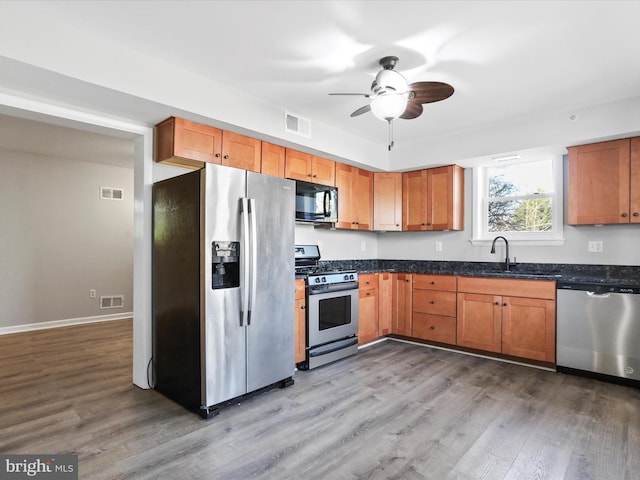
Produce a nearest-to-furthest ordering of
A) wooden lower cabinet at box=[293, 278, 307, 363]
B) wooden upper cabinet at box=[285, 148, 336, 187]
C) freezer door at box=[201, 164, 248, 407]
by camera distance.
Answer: freezer door at box=[201, 164, 248, 407] < wooden lower cabinet at box=[293, 278, 307, 363] < wooden upper cabinet at box=[285, 148, 336, 187]

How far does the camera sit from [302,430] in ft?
7.64

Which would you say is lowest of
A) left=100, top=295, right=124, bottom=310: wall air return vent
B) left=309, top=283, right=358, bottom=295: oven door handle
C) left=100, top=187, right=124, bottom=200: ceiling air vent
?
left=100, top=295, right=124, bottom=310: wall air return vent

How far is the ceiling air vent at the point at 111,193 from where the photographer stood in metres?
5.85

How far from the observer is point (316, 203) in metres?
3.93

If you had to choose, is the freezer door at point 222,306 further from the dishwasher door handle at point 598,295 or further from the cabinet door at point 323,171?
the dishwasher door handle at point 598,295

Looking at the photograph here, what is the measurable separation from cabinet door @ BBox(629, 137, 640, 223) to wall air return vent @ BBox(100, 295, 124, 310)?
22.2 ft

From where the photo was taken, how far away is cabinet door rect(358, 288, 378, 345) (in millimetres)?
4172

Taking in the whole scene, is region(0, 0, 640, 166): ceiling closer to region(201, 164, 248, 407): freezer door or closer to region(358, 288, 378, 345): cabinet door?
region(201, 164, 248, 407): freezer door

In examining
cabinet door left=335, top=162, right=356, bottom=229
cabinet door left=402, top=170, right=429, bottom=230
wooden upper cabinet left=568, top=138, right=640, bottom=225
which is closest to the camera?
wooden upper cabinet left=568, top=138, right=640, bottom=225

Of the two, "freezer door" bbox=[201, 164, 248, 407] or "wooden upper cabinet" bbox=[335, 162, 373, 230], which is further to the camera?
"wooden upper cabinet" bbox=[335, 162, 373, 230]

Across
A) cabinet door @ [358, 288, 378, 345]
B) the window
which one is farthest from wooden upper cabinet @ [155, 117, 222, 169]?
the window

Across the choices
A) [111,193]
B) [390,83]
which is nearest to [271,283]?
[390,83]

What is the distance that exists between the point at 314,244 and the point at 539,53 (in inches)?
110

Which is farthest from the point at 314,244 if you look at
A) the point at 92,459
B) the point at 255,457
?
the point at 92,459
